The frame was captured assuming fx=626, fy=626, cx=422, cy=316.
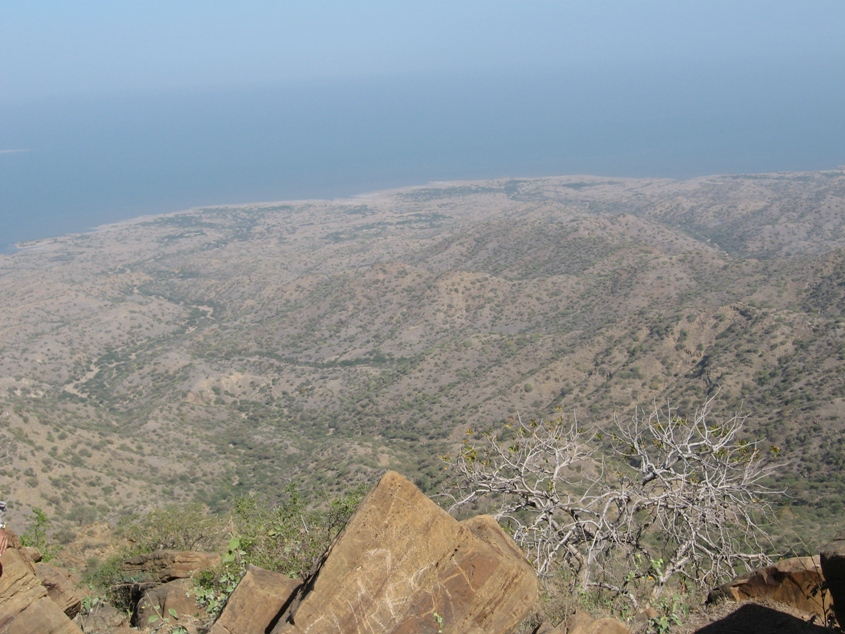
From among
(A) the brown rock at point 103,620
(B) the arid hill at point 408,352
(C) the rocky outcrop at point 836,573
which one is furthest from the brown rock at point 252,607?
(B) the arid hill at point 408,352

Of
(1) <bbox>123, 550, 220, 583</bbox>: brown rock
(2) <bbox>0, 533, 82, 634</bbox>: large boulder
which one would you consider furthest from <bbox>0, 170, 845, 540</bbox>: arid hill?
(2) <bbox>0, 533, 82, 634</bbox>: large boulder

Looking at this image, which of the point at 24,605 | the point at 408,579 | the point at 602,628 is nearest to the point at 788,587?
the point at 602,628

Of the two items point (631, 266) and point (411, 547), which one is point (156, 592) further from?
point (631, 266)

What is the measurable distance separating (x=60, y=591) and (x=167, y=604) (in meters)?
1.71

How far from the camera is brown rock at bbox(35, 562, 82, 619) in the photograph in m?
9.39

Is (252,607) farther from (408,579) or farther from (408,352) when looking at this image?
(408,352)

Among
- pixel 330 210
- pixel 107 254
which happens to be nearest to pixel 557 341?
pixel 107 254

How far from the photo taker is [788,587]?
7.85 meters

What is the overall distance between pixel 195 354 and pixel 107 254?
8780 centimetres

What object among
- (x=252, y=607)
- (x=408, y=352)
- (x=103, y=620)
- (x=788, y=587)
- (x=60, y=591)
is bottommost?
(x=408, y=352)

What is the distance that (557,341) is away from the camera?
48.9 metres

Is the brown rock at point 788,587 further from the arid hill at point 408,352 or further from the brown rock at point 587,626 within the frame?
the arid hill at point 408,352

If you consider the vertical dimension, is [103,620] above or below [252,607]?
below

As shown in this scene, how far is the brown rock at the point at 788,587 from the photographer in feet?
24.7
